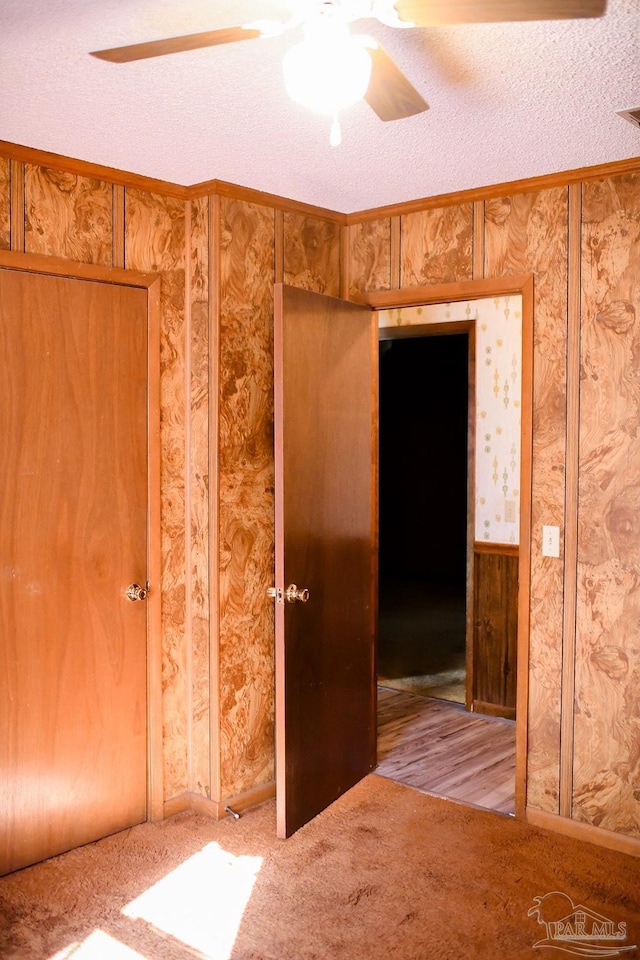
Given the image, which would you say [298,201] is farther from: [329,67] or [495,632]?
[495,632]

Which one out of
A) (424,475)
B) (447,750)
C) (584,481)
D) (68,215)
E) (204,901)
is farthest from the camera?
(424,475)

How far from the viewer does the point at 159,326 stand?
10.6ft

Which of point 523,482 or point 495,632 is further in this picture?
point 495,632

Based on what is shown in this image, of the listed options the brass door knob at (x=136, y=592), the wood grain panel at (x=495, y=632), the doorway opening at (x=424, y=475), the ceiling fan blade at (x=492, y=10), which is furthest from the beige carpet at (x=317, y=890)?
the doorway opening at (x=424, y=475)

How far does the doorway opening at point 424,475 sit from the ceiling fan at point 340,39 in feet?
20.0

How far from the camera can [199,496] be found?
3344 mm

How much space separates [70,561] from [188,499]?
580mm

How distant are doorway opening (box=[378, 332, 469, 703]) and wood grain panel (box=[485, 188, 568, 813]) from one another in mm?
4225

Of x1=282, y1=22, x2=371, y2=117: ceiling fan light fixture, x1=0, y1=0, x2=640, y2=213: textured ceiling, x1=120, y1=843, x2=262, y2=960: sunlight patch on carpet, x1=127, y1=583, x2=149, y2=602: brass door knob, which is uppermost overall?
x1=0, y1=0, x2=640, y2=213: textured ceiling

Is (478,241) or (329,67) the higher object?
(478,241)

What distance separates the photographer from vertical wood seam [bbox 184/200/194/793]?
332 centimetres

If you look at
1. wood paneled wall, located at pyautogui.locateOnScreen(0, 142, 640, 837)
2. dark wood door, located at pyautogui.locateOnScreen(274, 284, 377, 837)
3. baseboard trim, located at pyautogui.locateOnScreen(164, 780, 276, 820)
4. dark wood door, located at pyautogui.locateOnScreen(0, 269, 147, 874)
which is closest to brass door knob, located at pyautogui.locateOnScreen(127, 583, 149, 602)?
dark wood door, located at pyautogui.locateOnScreen(0, 269, 147, 874)

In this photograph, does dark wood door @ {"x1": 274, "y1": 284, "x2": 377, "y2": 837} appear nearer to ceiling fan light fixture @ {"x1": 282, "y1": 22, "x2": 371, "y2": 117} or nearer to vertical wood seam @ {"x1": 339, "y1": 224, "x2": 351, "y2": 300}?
vertical wood seam @ {"x1": 339, "y1": 224, "x2": 351, "y2": 300}

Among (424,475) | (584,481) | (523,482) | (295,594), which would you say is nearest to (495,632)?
(523,482)
